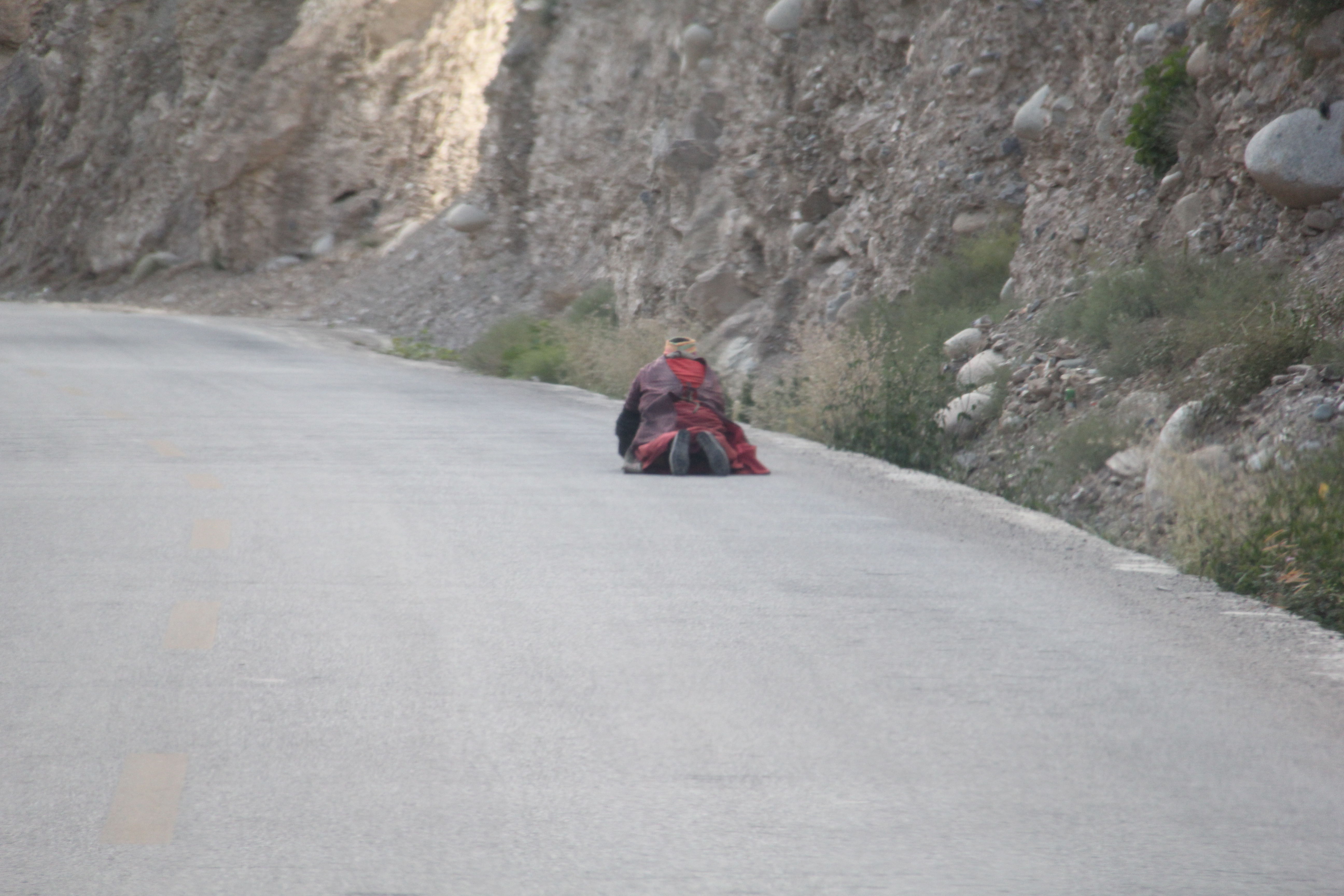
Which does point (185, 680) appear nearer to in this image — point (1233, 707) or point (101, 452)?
point (1233, 707)

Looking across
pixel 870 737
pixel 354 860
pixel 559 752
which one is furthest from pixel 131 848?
pixel 870 737

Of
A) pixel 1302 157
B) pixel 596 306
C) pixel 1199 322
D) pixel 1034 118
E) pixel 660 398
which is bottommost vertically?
pixel 660 398

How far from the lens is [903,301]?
62.3 ft

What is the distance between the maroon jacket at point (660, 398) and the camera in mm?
11578

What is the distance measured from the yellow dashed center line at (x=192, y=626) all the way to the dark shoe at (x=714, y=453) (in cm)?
514

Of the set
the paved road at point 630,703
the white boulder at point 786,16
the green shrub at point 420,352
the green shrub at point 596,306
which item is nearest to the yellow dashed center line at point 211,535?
the paved road at point 630,703

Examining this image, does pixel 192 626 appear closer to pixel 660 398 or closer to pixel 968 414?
pixel 660 398

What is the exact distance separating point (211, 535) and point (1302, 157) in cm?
920

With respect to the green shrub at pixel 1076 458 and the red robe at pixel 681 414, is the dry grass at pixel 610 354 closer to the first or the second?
the red robe at pixel 681 414

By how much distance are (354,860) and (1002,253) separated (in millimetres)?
15189

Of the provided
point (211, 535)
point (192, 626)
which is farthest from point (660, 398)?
point (192, 626)

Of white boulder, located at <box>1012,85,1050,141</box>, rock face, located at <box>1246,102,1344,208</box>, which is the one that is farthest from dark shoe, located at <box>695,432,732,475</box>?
white boulder, located at <box>1012,85,1050,141</box>

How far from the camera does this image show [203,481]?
10.6 meters

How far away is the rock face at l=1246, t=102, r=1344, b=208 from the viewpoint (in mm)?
12633
